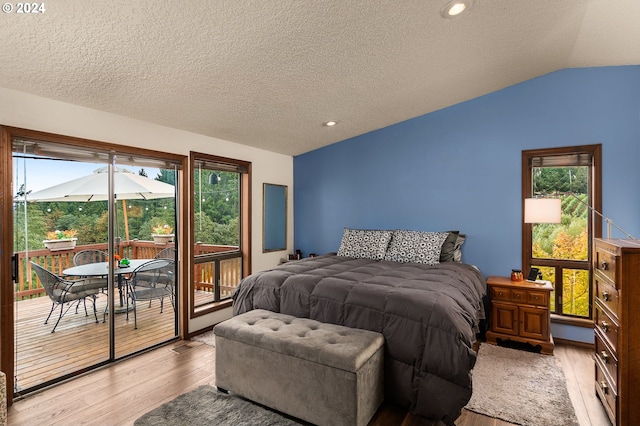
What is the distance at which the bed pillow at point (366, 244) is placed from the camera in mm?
3982

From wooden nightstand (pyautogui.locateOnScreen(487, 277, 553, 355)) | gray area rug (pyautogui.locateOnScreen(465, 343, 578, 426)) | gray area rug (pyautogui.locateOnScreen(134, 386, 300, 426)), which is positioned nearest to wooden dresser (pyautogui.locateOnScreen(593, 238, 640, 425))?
gray area rug (pyautogui.locateOnScreen(465, 343, 578, 426))

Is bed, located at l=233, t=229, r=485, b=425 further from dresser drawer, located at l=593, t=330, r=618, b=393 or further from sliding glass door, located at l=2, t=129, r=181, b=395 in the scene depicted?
sliding glass door, located at l=2, t=129, r=181, b=395

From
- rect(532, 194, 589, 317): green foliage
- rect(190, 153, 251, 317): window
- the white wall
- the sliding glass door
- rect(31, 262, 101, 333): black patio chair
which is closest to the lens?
the white wall

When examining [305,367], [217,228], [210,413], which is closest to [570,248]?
[305,367]

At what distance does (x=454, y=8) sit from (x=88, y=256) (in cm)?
350

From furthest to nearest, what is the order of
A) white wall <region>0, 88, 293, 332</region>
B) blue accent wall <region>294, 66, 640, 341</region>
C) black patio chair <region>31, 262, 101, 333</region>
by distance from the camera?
blue accent wall <region>294, 66, 640, 341</region>, black patio chair <region>31, 262, 101, 333</region>, white wall <region>0, 88, 293, 332</region>

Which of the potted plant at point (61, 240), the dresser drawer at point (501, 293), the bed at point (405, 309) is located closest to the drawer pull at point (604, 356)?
the bed at point (405, 309)

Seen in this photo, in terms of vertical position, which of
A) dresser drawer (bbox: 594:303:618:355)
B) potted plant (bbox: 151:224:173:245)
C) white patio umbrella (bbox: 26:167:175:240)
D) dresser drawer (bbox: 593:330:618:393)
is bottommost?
dresser drawer (bbox: 593:330:618:393)

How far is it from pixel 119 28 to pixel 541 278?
429 centimetres

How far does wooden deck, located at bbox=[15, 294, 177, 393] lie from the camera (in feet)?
8.16

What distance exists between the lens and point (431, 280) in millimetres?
2775

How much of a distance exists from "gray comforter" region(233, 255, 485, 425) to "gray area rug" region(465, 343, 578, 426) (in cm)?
43

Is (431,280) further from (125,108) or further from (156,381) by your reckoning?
(125,108)

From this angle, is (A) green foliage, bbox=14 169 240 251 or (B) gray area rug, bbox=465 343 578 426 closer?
(B) gray area rug, bbox=465 343 578 426
